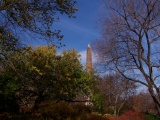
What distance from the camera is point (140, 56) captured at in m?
17.8

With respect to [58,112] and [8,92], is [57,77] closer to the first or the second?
[8,92]

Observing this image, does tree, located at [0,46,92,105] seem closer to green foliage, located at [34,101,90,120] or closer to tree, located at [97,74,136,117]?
green foliage, located at [34,101,90,120]

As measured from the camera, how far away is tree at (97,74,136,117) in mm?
29884

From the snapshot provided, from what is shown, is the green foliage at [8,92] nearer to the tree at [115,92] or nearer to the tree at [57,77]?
the tree at [57,77]

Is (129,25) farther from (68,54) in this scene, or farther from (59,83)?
(59,83)

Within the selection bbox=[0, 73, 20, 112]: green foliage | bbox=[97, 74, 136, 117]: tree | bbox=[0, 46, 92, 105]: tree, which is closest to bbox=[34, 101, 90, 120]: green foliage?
bbox=[0, 46, 92, 105]: tree

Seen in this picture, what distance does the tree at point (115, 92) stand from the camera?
29884 millimetres

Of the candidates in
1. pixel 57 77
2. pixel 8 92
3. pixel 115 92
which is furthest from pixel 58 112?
pixel 115 92

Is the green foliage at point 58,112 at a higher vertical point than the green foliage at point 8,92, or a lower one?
lower

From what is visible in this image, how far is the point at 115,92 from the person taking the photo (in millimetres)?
32094

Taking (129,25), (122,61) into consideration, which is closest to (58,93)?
(122,61)

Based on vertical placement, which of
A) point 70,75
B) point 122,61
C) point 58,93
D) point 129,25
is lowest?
point 58,93

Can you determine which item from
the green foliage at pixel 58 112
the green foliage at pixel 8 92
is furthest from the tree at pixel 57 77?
the green foliage at pixel 58 112

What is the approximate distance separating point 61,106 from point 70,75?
111 inches
